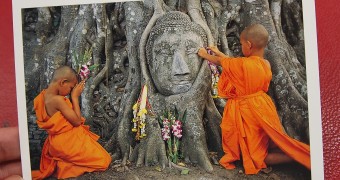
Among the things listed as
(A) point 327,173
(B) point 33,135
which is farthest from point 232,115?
(B) point 33,135

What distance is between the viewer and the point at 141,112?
4.58 feet

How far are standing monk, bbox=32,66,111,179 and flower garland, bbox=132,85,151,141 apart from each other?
158mm

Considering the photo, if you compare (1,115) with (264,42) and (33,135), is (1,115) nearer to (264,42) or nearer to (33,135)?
(33,135)

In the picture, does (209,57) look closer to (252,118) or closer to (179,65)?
(179,65)

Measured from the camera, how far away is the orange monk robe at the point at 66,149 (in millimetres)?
1403

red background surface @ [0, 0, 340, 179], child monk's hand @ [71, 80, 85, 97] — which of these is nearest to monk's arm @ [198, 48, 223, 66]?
red background surface @ [0, 0, 340, 179]

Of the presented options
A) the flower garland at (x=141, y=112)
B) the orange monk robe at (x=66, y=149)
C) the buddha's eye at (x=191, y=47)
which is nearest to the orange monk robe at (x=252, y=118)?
the buddha's eye at (x=191, y=47)

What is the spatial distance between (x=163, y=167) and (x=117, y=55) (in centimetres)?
47

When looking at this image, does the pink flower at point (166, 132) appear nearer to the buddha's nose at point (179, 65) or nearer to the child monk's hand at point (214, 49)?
the buddha's nose at point (179, 65)

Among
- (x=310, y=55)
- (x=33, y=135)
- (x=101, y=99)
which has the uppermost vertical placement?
(x=310, y=55)

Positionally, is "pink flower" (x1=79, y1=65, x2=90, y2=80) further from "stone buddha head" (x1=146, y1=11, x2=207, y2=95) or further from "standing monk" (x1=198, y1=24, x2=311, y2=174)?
"standing monk" (x1=198, y1=24, x2=311, y2=174)

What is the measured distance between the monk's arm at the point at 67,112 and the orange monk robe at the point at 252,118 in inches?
22.5

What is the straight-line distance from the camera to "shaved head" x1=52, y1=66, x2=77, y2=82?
1425 mm

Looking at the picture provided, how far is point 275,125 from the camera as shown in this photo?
1.32 meters
